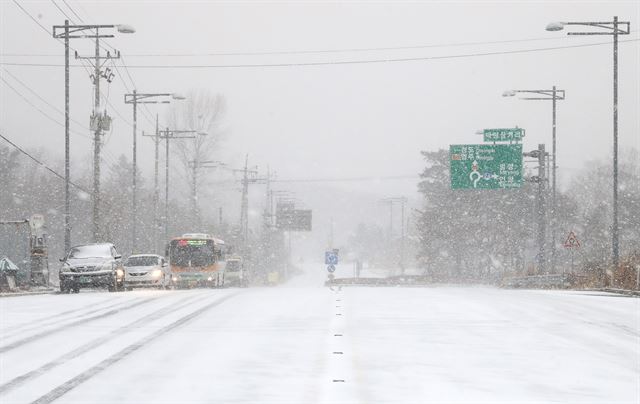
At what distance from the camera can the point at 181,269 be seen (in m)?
53.1

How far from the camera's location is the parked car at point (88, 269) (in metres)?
33.5

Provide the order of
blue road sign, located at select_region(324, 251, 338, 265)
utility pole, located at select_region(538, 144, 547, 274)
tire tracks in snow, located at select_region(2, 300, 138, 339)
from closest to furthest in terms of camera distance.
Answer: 1. tire tracks in snow, located at select_region(2, 300, 138, 339)
2. utility pole, located at select_region(538, 144, 547, 274)
3. blue road sign, located at select_region(324, 251, 338, 265)

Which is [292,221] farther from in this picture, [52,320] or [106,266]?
[52,320]

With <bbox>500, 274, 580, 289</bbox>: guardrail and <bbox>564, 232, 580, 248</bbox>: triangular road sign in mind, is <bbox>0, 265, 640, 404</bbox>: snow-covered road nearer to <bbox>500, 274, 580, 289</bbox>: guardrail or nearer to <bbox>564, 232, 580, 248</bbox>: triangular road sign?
<bbox>564, 232, 580, 248</bbox>: triangular road sign

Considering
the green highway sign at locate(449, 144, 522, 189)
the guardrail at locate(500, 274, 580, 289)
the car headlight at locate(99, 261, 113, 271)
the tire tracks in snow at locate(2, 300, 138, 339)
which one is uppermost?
the green highway sign at locate(449, 144, 522, 189)

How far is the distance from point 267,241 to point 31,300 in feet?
312

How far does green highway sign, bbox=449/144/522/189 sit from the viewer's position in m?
49.9

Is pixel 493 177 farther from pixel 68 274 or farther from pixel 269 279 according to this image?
pixel 269 279

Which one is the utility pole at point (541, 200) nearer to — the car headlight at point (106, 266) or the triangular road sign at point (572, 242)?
the triangular road sign at point (572, 242)

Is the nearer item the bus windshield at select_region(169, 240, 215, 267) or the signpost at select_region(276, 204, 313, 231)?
the bus windshield at select_region(169, 240, 215, 267)

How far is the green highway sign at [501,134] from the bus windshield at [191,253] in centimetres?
1676

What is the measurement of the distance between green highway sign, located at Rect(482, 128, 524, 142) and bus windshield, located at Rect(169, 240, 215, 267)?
1676 centimetres

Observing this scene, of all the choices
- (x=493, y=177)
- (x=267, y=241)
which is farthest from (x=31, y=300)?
(x=267, y=241)

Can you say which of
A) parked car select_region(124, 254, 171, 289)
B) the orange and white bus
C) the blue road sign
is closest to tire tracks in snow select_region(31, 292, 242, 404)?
parked car select_region(124, 254, 171, 289)
